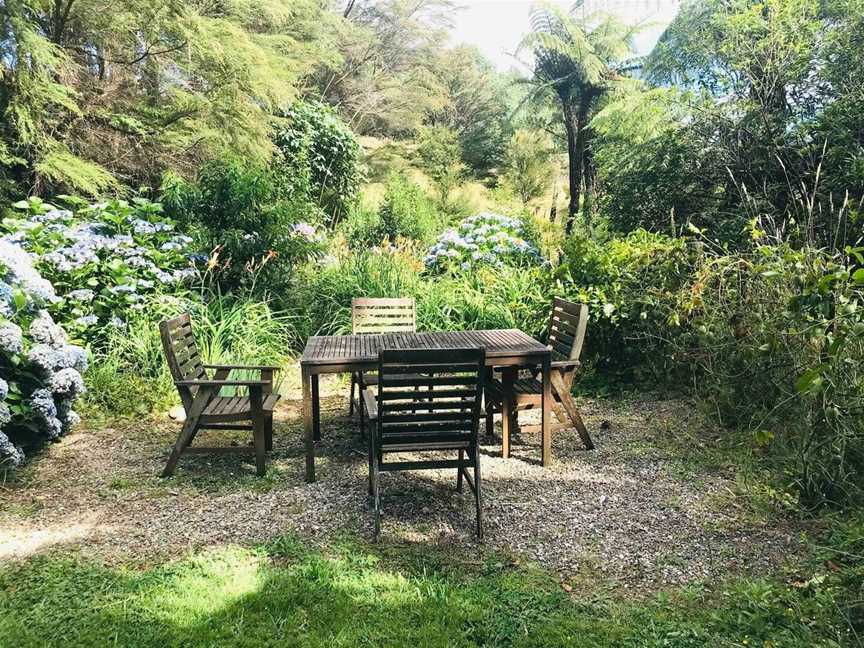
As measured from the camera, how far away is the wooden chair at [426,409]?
3.18 metres

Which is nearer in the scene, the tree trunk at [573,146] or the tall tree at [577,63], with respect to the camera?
the tall tree at [577,63]

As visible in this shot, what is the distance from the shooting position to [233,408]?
4094mm

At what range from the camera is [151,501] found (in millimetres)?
3666

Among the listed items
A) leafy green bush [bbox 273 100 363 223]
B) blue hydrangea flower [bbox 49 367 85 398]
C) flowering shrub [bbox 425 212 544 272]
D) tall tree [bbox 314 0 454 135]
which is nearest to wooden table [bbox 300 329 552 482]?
blue hydrangea flower [bbox 49 367 85 398]

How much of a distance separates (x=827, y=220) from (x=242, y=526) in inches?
216

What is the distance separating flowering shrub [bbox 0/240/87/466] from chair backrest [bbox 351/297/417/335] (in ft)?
7.20

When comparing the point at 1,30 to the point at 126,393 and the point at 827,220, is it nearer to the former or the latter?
the point at 126,393

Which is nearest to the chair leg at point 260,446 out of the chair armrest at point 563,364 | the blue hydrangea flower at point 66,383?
the blue hydrangea flower at point 66,383

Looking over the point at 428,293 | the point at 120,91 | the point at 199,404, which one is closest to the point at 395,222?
the point at 120,91

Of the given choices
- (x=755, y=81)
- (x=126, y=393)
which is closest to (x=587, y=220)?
(x=755, y=81)

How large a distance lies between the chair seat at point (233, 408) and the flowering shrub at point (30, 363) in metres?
1.08

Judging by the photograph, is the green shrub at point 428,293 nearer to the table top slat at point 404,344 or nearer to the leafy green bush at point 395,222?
the table top slat at point 404,344

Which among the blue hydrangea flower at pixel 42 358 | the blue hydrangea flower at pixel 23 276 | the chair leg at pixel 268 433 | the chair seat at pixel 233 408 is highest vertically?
the blue hydrangea flower at pixel 23 276

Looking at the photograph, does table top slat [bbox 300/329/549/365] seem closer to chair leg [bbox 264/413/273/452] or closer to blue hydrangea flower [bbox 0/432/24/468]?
chair leg [bbox 264/413/273/452]
